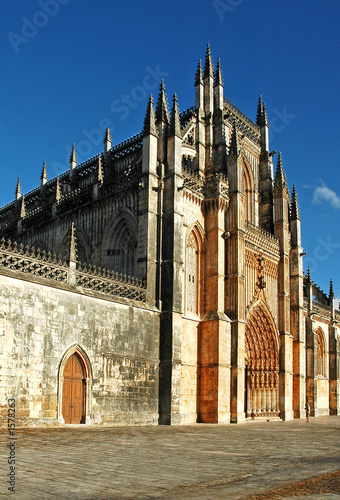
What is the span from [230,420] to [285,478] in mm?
18684

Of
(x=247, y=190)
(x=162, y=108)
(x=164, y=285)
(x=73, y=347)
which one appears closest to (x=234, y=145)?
(x=162, y=108)

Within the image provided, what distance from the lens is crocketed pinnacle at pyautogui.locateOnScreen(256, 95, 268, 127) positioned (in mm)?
→ 38719

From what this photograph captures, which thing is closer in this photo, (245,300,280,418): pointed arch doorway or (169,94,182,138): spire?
(169,94,182,138): spire

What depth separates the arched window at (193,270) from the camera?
27.0 meters

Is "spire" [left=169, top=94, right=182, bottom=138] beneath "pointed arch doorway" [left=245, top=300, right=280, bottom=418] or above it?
above

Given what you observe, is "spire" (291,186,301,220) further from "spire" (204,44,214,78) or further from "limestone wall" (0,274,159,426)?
"limestone wall" (0,274,159,426)

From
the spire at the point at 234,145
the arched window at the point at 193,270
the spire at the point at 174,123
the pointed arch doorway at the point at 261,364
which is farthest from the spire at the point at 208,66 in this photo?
the pointed arch doorway at the point at 261,364

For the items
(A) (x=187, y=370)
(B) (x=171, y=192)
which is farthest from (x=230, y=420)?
(B) (x=171, y=192)

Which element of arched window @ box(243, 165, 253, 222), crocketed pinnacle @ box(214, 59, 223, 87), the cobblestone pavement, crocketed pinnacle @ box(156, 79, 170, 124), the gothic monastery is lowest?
the cobblestone pavement

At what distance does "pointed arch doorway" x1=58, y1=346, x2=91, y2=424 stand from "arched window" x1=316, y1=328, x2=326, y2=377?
29694mm

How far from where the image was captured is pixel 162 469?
9.07 m

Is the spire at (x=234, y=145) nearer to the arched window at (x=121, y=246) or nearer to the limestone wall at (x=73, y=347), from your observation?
the arched window at (x=121, y=246)

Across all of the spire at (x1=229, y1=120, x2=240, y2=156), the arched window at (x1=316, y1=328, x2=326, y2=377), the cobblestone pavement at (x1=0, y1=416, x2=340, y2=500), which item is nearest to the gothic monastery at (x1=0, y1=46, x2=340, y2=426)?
the spire at (x1=229, y1=120, x2=240, y2=156)

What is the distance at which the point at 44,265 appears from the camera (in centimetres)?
1880
